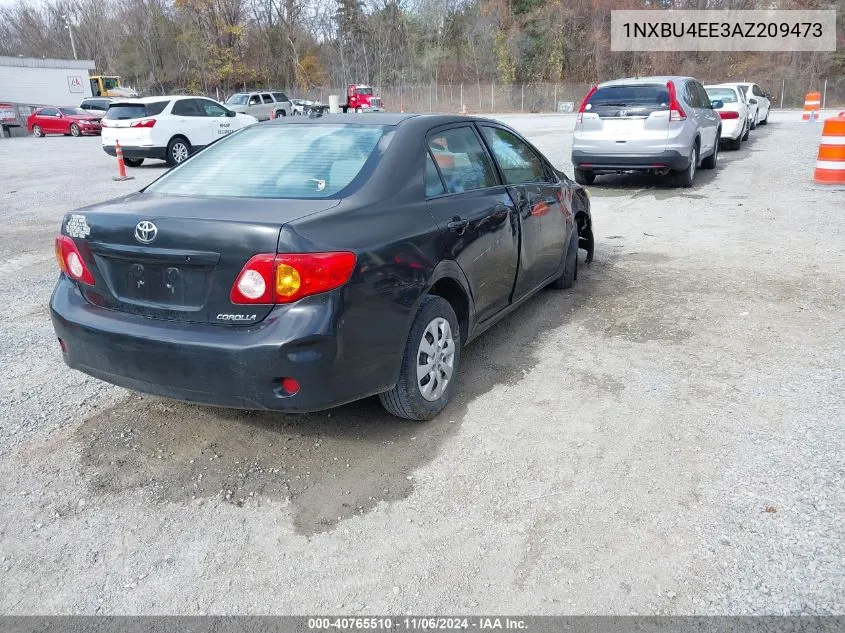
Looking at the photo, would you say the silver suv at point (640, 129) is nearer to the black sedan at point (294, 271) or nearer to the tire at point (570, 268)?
the tire at point (570, 268)

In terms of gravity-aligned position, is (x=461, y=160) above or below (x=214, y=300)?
above

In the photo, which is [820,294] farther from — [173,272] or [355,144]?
[173,272]

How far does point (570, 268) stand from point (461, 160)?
2042 mm

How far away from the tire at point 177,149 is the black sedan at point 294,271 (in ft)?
44.2

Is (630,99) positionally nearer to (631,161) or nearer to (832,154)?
(631,161)

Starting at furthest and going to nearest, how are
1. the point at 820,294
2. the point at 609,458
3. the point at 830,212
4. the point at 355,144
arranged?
the point at 830,212 → the point at 820,294 → the point at 355,144 → the point at 609,458

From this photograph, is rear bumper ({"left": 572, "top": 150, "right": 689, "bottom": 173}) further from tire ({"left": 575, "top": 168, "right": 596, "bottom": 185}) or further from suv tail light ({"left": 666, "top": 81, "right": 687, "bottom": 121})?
tire ({"left": 575, "top": 168, "right": 596, "bottom": 185})

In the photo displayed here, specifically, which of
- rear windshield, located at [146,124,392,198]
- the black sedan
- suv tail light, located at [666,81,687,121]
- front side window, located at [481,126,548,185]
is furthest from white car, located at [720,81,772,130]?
rear windshield, located at [146,124,392,198]

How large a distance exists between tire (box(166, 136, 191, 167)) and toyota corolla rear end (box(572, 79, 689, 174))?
1023 cm

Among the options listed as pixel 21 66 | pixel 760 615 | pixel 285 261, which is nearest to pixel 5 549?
pixel 285 261

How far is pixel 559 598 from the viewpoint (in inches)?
96.7

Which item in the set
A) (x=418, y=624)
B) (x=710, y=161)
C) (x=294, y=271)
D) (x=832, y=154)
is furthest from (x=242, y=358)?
(x=710, y=161)

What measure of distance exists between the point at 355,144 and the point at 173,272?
1274 millimetres

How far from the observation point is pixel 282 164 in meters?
3.72
